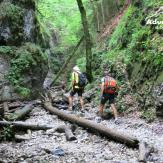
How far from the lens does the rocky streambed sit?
24.8 ft

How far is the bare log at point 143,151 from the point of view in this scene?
721 centimetres

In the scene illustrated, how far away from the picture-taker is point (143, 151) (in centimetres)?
754

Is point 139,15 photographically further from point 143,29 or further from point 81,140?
point 81,140

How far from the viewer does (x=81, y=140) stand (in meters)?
9.47

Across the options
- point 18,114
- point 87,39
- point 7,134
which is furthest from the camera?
point 87,39

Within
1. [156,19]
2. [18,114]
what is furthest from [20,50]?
[156,19]

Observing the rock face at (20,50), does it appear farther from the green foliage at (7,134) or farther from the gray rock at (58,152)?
the gray rock at (58,152)

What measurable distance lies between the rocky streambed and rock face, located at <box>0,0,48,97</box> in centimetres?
715

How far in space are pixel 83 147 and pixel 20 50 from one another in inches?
419

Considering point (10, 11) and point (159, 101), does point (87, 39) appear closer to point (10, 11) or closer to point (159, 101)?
point (10, 11)

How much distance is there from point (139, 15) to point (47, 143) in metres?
9.16

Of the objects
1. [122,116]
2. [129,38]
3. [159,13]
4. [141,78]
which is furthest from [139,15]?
[122,116]

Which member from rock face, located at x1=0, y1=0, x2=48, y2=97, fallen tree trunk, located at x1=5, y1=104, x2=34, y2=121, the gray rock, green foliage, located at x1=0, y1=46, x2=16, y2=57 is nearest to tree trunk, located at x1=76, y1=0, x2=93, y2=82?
rock face, located at x1=0, y1=0, x2=48, y2=97

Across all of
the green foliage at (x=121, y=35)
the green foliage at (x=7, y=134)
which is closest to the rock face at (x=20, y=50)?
the green foliage at (x=121, y=35)
